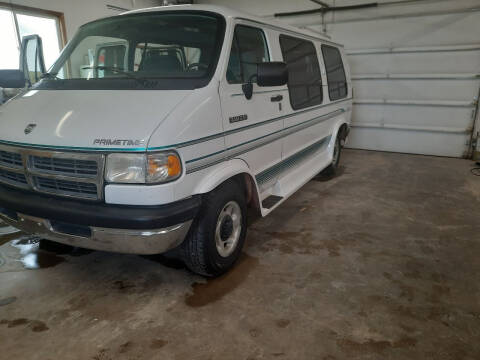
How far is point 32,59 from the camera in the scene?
3.26 meters

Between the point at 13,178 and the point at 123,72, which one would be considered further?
the point at 123,72

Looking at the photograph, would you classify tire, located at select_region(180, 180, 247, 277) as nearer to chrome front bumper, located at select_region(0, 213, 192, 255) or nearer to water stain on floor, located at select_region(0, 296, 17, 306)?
chrome front bumper, located at select_region(0, 213, 192, 255)

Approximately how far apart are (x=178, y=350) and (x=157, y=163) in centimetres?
114

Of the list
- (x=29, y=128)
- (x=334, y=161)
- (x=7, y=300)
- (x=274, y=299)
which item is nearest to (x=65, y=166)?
(x=29, y=128)

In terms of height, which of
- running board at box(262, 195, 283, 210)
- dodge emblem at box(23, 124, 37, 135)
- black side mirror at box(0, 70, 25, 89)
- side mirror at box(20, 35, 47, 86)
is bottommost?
running board at box(262, 195, 283, 210)

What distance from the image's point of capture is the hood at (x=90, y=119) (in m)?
2.16

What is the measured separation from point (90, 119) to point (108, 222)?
0.70 metres

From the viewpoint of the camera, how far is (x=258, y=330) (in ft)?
7.52

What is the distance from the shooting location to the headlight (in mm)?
2125

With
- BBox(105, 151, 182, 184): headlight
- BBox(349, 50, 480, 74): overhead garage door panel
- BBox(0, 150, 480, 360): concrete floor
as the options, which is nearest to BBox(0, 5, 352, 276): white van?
BBox(105, 151, 182, 184): headlight

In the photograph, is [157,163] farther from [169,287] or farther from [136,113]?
[169,287]

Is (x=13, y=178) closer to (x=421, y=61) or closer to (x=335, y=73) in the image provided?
(x=335, y=73)

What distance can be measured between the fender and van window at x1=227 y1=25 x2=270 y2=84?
64 centimetres

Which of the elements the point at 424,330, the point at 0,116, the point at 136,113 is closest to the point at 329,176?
the point at 424,330
